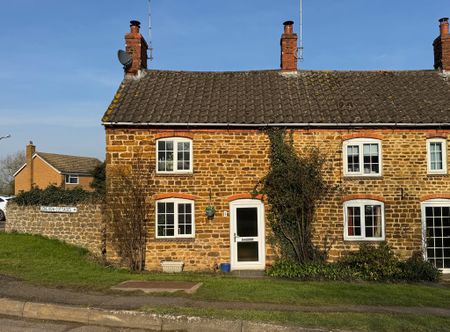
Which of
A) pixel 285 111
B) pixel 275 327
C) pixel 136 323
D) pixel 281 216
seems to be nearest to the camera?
pixel 275 327

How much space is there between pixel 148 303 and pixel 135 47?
11.6 meters

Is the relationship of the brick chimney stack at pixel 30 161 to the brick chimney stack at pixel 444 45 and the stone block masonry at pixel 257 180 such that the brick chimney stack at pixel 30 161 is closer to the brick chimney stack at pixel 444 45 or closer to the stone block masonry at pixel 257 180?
the stone block masonry at pixel 257 180

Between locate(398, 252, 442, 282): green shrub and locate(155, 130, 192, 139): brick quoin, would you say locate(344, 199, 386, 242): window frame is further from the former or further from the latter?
locate(155, 130, 192, 139): brick quoin

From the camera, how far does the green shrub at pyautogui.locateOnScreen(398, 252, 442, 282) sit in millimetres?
13172

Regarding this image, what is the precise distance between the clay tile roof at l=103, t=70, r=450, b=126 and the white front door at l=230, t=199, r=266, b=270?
2988mm

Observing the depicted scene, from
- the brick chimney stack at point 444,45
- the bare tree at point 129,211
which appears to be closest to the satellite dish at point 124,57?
the bare tree at point 129,211

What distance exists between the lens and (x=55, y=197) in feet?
57.6

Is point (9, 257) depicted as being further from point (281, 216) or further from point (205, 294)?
point (281, 216)

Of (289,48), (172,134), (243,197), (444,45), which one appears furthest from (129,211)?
(444,45)

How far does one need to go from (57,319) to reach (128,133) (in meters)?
7.44

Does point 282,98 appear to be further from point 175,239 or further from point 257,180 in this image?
point 175,239

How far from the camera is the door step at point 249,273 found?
43.3ft

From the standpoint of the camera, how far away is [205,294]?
376 inches

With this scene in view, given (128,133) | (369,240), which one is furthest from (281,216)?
(128,133)
